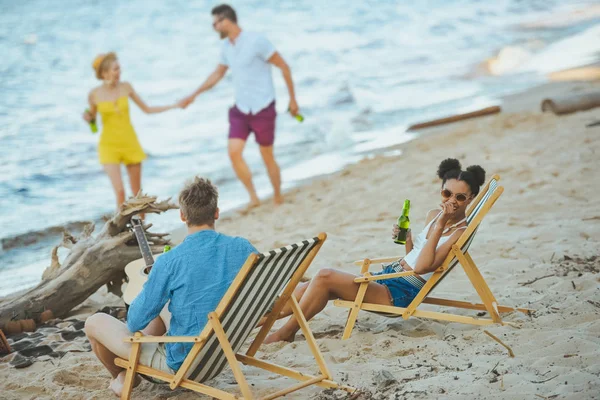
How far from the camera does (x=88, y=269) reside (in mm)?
5375

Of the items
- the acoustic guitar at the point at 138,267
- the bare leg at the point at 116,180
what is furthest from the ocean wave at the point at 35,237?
the acoustic guitar at the point at 138,267

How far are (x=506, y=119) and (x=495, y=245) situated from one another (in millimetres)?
4969

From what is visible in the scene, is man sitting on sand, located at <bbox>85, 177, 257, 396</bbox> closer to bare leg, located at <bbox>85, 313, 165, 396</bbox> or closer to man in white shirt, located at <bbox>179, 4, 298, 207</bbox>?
bare leg, located at <bbox>85, 313, 165, 396</bbox>

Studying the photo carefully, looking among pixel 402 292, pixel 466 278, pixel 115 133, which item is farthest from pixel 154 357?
pixel 115 133

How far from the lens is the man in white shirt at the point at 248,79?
8070 millimetres

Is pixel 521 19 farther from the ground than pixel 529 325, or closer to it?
farther from the ground

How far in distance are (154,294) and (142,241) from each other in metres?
1.78

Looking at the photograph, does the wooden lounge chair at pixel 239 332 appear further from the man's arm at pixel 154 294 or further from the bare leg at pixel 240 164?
the bare leg at pixel 240 164

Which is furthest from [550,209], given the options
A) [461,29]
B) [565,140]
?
[461,29]

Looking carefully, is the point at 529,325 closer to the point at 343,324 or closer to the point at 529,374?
the point at 529,374

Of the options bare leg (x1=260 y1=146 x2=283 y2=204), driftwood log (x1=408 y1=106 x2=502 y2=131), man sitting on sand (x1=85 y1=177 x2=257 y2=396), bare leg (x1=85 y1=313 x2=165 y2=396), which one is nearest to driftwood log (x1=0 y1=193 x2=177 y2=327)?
bare leg (x1=85 y1=313 x2=165 y2=396)

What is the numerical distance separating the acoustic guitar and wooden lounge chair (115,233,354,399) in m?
0.77

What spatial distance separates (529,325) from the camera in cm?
425

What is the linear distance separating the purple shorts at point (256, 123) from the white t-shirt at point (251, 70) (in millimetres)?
70
